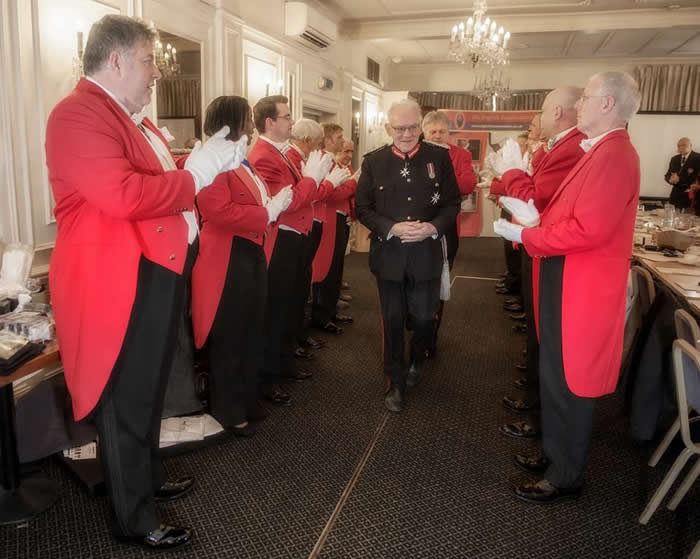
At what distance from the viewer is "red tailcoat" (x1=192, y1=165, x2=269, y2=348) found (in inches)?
89.7

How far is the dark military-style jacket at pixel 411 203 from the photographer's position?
2801mm

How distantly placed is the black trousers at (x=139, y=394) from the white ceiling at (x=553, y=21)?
5.79 meters

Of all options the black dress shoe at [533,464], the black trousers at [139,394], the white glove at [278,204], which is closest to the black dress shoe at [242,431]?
the black trousers at [139,394]

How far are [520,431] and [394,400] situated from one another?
0.64 m

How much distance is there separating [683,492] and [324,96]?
589 centimetres

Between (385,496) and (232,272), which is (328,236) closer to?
(232,272)

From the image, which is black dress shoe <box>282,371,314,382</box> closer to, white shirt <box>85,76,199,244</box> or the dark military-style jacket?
the dark military-style jacket

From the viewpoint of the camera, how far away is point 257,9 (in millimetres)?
5070

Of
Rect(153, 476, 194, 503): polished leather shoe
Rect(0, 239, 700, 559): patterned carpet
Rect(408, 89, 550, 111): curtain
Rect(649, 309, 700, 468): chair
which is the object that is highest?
Rect(408, 89, 550, 111): curtain

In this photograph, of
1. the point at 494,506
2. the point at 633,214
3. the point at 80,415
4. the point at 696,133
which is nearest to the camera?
the point at 80,415

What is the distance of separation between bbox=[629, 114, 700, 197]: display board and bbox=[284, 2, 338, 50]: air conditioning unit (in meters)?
5.48

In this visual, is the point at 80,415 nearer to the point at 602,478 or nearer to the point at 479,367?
the point at 602,478

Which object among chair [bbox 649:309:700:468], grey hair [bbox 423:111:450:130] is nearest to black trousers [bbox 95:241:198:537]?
chair [bbox 649:309:700:468]

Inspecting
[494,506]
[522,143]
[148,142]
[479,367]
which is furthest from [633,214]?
[522,143]
